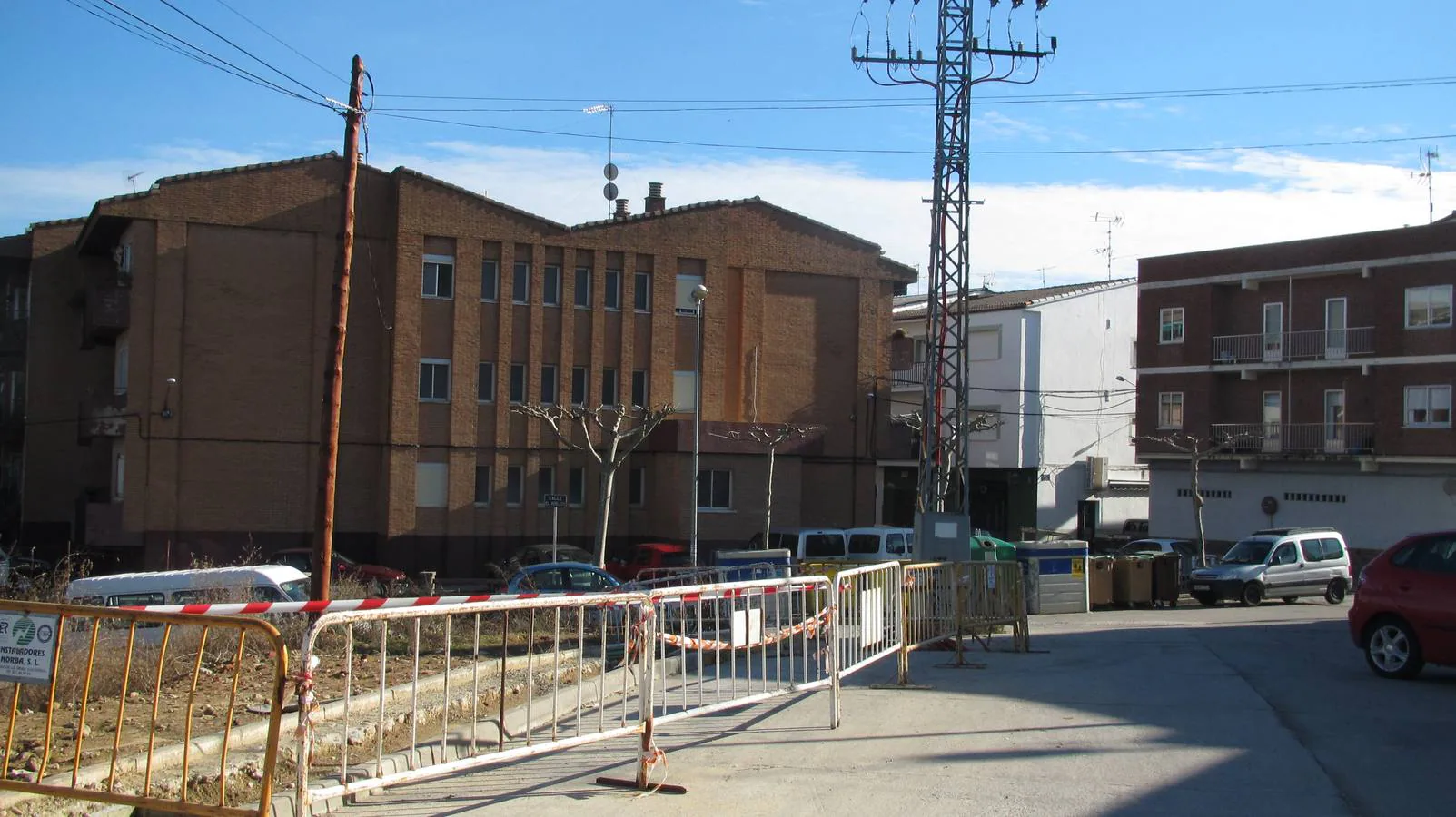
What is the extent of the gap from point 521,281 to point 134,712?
29.8 metres

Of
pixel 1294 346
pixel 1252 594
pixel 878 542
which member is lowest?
pixel 1252 594

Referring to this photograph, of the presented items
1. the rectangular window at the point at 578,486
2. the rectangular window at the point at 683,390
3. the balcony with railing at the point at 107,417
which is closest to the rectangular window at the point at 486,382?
A: the rectangular window at the point at 578,486

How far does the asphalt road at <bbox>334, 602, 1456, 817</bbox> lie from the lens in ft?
26.1

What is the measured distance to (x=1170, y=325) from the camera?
4906 cm

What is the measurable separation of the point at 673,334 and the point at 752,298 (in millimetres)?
3161

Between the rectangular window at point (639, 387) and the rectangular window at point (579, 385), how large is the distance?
1587mm

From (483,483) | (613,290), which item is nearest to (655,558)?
(483,483)

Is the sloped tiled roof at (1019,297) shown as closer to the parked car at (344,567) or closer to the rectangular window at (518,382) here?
the rectangular window at (518,382)

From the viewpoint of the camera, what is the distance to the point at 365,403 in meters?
37.7

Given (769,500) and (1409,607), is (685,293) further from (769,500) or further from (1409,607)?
(1409,607)

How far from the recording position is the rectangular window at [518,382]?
38438 millimetres

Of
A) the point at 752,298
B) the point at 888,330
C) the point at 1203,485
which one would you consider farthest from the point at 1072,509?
the point at 752,298

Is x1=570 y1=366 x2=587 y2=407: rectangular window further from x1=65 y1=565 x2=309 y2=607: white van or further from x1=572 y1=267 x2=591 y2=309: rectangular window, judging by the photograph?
x1=65 y1=565 x2=309 y2=607: white van

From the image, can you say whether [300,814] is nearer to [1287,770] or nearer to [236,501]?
[1287,770]
